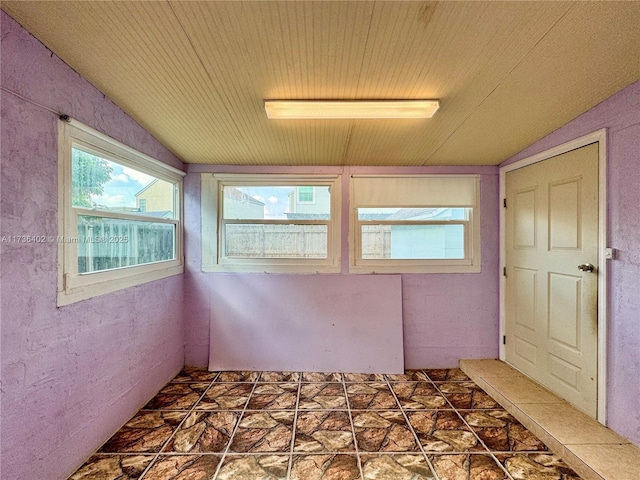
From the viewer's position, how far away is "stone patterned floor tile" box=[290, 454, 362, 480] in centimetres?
161

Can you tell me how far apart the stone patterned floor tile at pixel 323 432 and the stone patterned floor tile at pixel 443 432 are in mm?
514

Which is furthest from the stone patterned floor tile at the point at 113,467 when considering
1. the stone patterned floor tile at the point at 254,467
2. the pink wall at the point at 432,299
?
the pink wall at the point at 432,299

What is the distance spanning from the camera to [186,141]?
249 cm

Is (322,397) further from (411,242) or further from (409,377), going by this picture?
(411,242)

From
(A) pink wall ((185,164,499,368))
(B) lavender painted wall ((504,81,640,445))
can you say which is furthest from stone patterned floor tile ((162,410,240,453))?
(B) lavender painted wall ((504,81,640,445))

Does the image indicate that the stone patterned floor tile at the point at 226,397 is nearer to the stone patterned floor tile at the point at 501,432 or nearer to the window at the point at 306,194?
the stone patterned floor tile at the point at 501,432

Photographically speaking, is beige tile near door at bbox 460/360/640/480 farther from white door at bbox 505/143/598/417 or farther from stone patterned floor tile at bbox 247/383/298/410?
stone patterned floor tile at bbox 247/383/298/410

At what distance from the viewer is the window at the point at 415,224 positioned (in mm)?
3000

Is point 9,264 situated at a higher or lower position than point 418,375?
higher

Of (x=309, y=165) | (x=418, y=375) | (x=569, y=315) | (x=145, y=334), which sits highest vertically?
(x=309, y=165)

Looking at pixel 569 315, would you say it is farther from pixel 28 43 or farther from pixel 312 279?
pixel 28 43

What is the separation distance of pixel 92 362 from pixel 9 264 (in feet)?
2.72

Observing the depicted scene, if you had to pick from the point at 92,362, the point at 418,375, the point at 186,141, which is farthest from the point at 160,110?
the point at 418,375

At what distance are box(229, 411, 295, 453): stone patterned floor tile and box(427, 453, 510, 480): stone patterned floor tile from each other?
0.97m
